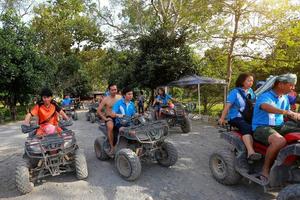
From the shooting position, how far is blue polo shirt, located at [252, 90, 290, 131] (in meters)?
3.94

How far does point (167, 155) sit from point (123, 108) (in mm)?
1322

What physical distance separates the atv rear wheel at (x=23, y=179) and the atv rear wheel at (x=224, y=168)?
3.15 metres

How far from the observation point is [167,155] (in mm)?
5625

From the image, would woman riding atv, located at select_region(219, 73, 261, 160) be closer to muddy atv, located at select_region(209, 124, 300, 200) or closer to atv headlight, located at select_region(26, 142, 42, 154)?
muddy atv, located at select_region(209, 124, 300, 200)

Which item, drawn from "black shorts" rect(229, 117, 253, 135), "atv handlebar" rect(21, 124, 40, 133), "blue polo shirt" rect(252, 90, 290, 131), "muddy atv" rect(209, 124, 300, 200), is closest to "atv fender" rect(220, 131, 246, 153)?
"muddy atv" rect(209, 124, 300, 200)

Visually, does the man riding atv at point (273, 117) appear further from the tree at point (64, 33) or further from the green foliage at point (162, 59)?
the tree at point (64, 33)

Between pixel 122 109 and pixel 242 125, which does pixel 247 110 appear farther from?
pixel 122 109

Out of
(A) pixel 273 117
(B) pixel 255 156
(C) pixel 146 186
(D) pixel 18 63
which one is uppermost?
(D) pixel 18 63

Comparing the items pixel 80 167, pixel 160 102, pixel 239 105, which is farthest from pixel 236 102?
pixel 160 102

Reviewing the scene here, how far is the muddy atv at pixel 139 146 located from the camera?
4.96 metres

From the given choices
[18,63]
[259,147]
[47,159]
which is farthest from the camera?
[18,63]

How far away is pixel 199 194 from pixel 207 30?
10.1m

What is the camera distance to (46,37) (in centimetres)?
2311

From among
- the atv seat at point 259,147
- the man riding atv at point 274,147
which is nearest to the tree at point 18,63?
the man riding atv at point 274,147
